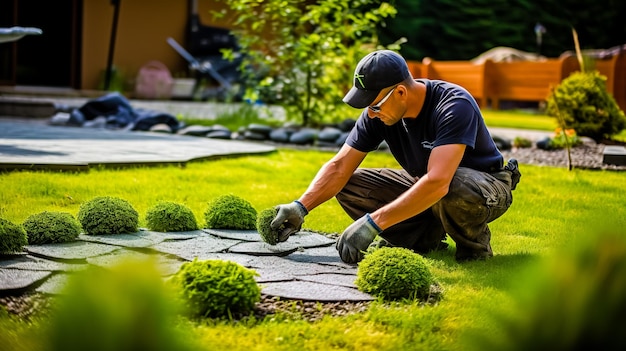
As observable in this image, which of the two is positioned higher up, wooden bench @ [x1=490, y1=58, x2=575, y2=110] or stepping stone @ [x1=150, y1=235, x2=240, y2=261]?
wooden bench @ [x1=490, y1=58, x2=575, y2=110]

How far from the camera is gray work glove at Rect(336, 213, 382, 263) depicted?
3916mm

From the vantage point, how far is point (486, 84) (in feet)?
69.4

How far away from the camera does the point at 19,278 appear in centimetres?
345

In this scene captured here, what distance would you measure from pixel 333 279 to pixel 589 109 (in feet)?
24.4

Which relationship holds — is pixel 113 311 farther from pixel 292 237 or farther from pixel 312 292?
pixel 292 237

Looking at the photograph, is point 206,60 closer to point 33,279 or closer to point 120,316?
point 33,279

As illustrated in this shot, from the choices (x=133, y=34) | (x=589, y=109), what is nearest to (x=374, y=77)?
(x=589, y=109)

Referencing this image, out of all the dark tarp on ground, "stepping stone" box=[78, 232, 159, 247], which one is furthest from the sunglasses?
the dark tarp on ground

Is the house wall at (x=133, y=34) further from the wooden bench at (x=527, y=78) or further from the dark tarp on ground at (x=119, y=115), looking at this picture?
the wooden bench at (x=527, y=78)

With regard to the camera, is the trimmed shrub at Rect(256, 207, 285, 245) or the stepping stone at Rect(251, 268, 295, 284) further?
the trimmed shrub at Rect(256, 207, 285, 245)

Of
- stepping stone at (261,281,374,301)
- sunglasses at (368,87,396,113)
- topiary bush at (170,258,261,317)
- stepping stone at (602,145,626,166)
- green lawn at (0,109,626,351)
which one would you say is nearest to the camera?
green lawn at (0,109,626,351)

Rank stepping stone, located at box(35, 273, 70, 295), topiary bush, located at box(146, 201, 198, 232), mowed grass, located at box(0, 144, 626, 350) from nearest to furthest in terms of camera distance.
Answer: mowed grass, located at box(0, 144, 626, 350)
stepping stone, located at box(35, 273, 70, 295)
topiary bush, located at box(146, 201, 198, 232)

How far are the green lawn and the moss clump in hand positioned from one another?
3.02 feet

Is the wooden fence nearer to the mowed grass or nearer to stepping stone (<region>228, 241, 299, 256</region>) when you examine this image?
the mowed grass
